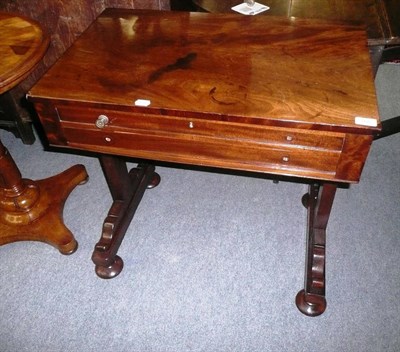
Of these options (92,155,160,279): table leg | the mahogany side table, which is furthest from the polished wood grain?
the mahogany side table

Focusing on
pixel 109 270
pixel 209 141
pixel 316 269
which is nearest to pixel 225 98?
pixel 209 141

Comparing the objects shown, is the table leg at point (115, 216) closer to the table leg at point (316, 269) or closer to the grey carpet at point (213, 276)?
the grey carpet at point (213, 276)

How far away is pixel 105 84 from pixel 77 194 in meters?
0.99

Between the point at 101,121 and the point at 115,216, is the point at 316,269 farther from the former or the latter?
the point at 101,121

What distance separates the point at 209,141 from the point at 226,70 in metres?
0.22

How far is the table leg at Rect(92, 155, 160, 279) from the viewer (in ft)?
4.64

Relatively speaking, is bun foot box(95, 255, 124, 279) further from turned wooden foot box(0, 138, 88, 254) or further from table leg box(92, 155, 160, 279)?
turned wooden foot box(0, 138, 88, 254)

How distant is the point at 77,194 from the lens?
1826mm

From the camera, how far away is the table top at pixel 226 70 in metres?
0.87

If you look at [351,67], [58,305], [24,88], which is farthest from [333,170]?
[24,88]

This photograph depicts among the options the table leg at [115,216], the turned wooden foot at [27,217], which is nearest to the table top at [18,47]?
the table leg at [115,216]

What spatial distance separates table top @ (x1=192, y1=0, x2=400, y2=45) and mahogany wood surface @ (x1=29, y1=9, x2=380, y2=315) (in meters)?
0.12

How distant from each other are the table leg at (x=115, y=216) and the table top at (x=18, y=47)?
422mm

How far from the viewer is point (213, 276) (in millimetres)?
1468
